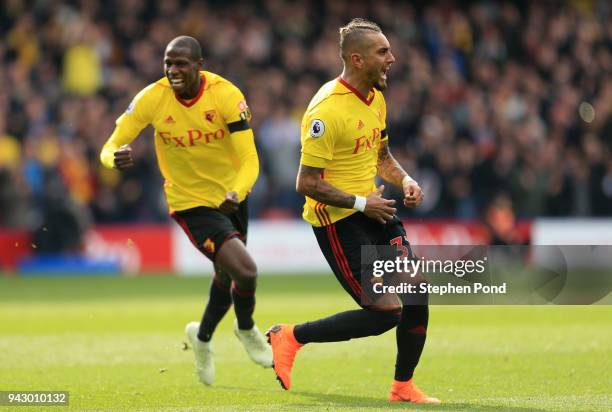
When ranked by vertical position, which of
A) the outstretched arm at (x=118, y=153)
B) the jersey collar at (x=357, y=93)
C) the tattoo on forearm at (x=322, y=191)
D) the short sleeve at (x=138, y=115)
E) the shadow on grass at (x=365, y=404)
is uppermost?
the jersey collar at (x=357, y=93)

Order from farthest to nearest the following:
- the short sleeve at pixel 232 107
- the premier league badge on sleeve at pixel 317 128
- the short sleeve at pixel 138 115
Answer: the short sleeve at pixel 138 115 < the short sleeve at pixel 232 107 < the premier league badge on sleeve at pixel 317 128

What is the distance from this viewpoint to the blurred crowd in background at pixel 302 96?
883 inches

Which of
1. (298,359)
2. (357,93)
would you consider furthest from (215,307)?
(357,93)

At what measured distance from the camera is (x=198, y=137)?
9.67 metres

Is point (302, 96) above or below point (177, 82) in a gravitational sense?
below

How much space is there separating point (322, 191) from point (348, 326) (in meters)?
0.98

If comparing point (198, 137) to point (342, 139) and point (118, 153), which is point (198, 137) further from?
point (342, 139)

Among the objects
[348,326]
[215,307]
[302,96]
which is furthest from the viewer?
[302,96]

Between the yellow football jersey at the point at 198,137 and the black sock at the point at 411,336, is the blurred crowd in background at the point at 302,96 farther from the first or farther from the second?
the black sock at the point at 411,336

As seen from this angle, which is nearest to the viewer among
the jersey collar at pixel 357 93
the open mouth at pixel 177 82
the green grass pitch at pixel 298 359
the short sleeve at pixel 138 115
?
the jersey collar at pixel 357 93

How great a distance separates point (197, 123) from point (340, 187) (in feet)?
5.33

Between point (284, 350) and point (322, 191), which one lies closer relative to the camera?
point (322, 191)

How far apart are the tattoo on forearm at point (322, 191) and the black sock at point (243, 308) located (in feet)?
5.38

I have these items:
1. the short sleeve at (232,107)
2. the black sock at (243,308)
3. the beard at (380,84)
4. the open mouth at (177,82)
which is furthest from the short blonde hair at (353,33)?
the black sock at (243,308)
